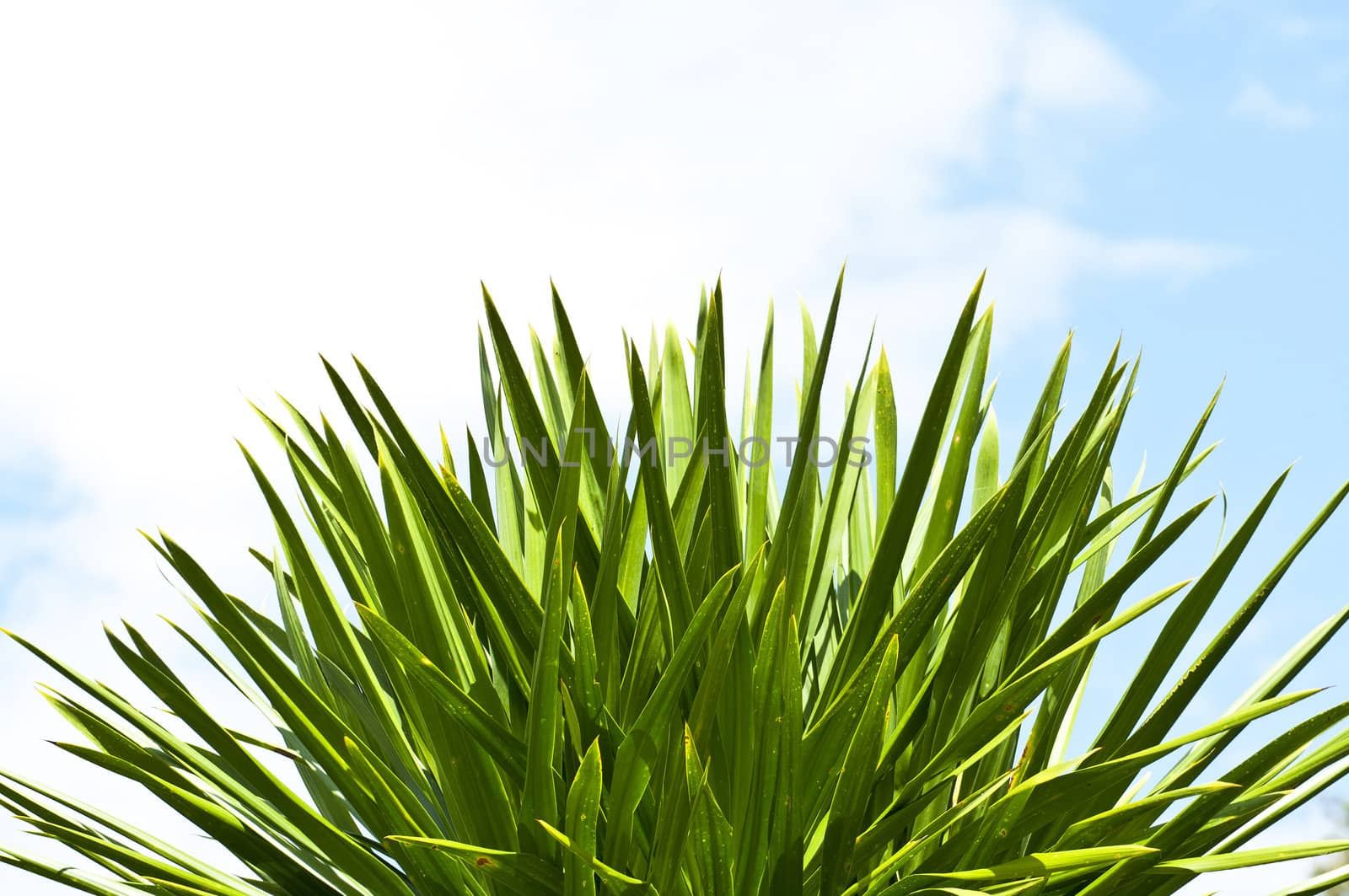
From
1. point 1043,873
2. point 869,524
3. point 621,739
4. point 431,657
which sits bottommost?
point 1043,873

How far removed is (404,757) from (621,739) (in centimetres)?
36

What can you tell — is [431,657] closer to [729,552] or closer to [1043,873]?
[729,552]

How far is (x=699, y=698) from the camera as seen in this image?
3.61 feet

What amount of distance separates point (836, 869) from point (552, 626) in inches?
15.2

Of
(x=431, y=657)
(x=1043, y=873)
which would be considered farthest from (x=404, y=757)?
(x=1043, y=873)

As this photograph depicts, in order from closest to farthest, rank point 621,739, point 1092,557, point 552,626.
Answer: point 552,626, point 621,739, point 1092,557

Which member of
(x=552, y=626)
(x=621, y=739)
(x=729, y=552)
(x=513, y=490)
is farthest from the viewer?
(x=513, y=490)

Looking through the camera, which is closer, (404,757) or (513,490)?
(404,757)

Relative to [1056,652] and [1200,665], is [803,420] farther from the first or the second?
[1200,665]

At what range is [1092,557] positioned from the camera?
63.0 inches

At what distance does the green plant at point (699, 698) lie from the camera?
3.57 ft

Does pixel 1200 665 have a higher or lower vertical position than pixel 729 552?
lower

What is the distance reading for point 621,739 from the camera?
3.86ft

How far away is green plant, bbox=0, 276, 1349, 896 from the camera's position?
1.09m
